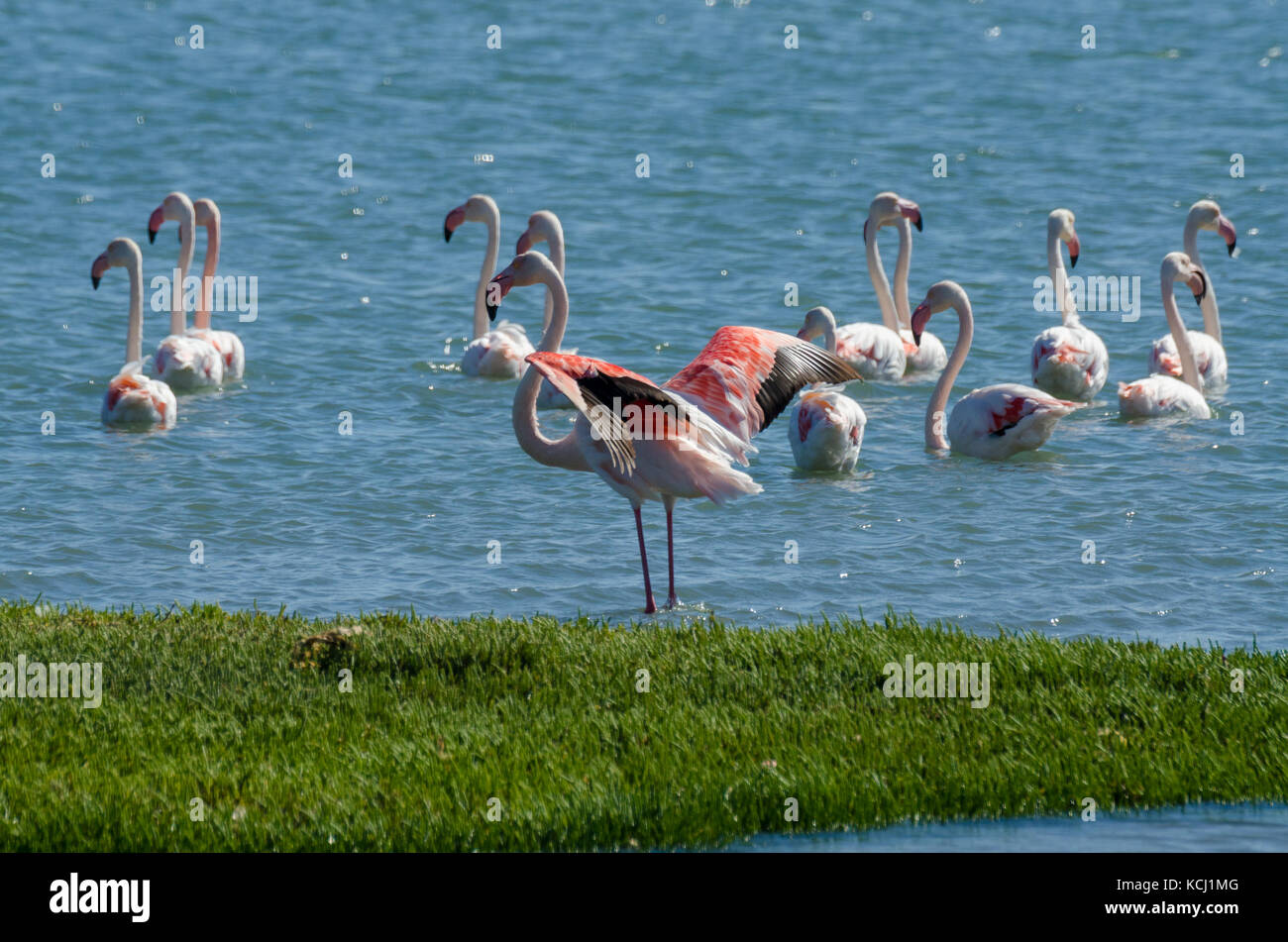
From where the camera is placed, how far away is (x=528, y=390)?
35.4ft

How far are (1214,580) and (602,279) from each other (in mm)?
12269

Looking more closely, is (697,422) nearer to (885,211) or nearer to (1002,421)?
(1002,421)

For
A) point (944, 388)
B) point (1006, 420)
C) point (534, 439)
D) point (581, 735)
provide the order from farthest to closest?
1. point (944, 388)
2. point (1006, 420)
3. point (534, 439)
4. point (581, 735)

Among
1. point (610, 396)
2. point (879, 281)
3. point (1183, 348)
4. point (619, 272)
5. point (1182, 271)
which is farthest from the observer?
point (619, 272)

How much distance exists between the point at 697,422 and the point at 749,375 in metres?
0.73

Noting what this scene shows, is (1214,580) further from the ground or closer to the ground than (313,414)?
closer to the ground

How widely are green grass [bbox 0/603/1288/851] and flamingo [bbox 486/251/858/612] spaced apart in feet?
4.02

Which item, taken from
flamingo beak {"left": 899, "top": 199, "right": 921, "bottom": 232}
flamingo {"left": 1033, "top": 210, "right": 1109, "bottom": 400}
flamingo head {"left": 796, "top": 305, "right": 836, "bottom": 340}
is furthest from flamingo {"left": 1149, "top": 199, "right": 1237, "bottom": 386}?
flamingo head {"left": 796, "top": 305, "right": 836, "bottom": 340}

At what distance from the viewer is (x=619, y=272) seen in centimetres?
2303

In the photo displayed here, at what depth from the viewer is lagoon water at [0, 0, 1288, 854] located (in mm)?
11922

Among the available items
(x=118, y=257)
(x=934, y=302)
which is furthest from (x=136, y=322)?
(x=934, y=302)

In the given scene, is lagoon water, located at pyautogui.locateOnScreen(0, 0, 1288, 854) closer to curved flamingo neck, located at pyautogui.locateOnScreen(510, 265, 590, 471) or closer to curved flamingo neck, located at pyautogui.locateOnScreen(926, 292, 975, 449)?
curved flamingo neck, located at pyautogui.locateOnScreen(926, 292, 975, 449)

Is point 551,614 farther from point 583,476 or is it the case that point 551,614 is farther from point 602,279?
point 602,279

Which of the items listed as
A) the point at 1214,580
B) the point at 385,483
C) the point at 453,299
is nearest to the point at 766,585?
the point at 1214,580
